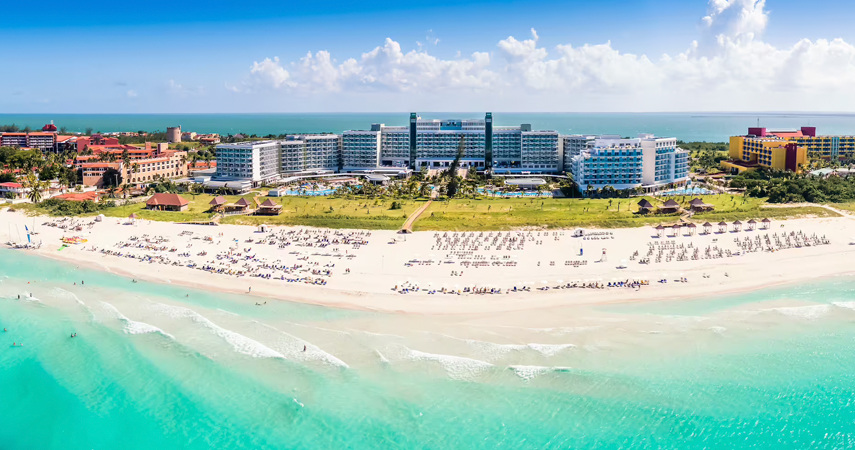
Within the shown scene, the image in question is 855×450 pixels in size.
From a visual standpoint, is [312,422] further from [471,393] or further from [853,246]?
[853,246]

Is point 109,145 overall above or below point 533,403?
above

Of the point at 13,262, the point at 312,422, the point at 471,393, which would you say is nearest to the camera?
the point at 312,422

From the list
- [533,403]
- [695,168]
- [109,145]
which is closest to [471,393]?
[533,403]

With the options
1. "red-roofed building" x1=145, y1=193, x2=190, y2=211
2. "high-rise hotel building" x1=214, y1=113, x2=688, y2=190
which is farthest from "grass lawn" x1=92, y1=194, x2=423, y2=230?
"high-rise hotel building" x1=214, y1=113, x2=688, y2=190

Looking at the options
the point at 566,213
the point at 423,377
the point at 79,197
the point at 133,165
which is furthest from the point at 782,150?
the point at 79,197

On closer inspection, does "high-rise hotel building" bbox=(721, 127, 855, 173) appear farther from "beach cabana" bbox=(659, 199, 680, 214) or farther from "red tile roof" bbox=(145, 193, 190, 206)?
"red tile roof" bbox=(145, 193, 190, 206)

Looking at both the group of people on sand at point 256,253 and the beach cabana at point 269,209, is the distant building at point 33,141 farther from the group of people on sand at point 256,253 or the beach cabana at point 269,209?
the group of people on sand at point 256,253
